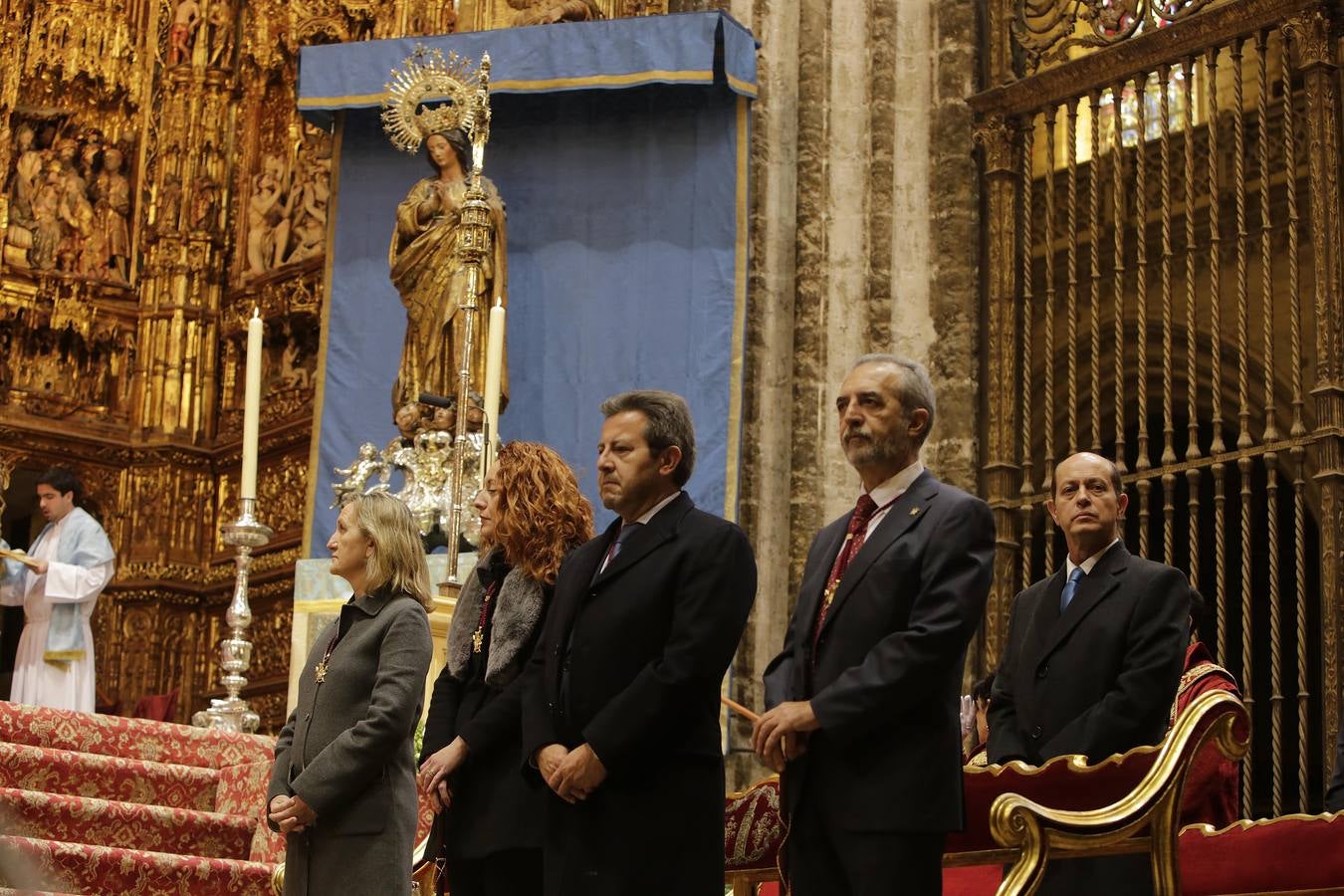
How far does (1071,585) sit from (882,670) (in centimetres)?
108

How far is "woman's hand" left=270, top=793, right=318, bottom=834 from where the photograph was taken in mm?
3650

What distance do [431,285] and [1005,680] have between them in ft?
15.7

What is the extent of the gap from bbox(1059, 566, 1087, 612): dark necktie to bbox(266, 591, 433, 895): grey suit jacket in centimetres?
130

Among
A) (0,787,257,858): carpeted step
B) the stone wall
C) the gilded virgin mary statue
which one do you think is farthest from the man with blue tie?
the gilded virgin mary statue

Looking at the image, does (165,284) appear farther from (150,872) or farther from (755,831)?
(755,831)

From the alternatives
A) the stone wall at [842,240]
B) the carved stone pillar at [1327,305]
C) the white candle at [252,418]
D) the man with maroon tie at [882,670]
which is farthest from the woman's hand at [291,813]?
the stone wall at [842,240]

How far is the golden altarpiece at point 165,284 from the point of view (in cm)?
1016

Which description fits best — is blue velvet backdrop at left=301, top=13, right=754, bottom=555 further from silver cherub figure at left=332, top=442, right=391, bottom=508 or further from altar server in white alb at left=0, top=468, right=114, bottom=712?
altar server in white alb at left=0, top=468, right=114, bottom=712

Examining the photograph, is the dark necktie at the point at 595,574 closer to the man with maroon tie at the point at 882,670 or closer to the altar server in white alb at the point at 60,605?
the man with maroon tie at the point at 882,670

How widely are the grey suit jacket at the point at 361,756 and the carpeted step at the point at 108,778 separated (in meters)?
1.60

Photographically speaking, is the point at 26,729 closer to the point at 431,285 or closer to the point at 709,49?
the point at 431,285

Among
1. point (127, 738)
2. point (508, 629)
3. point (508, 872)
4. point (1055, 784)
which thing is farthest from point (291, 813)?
point (127, 738)

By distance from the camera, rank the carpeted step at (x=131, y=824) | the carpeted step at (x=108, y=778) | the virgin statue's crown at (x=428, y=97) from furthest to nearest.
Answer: the virgin statue's crown at (x=428, y=97) → the carpeted step at (x=108, y=778) → the carpeted step at (x=131, y=824)

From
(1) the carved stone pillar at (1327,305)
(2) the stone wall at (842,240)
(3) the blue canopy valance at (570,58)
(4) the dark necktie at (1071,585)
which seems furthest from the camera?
(3) the blue canopy valance at (570,58)
